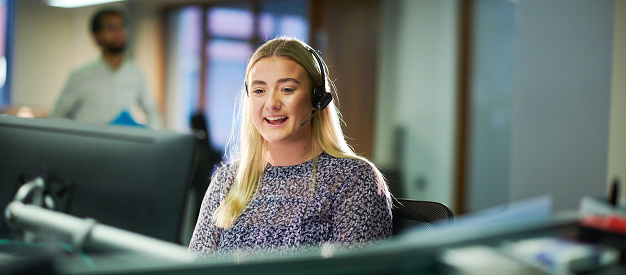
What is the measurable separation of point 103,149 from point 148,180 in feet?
0.42

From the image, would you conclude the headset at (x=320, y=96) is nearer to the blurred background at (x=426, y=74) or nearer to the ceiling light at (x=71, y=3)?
the blurred background at (x=426, y=74)

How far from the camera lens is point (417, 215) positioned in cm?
130

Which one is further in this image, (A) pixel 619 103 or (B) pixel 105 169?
(A) pixel 619 103

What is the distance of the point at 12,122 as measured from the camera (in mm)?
1213

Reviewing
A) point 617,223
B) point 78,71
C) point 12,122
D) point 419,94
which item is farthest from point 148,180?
point 419,94

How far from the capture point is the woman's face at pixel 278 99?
144 cm

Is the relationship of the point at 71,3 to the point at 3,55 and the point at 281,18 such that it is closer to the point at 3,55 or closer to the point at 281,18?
the point at 3,55

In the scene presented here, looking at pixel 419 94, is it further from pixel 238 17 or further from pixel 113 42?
pixel 238 17

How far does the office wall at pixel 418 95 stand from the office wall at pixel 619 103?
2066 millimetres

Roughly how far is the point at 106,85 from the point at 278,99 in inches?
110

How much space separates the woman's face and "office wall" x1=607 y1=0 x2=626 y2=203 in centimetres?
162

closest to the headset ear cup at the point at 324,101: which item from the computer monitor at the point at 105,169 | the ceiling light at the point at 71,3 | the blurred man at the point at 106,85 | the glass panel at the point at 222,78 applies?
the computer monitor at the point at 105,169

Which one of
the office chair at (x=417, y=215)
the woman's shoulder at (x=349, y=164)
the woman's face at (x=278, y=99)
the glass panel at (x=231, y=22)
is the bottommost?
the office chair at (x=417, y=215)

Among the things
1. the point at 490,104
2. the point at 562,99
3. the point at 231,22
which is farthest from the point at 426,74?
the point at 231,22
